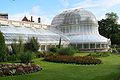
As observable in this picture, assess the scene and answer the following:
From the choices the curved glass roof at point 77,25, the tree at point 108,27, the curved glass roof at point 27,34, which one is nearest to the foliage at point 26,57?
the curved glass roof at point 27,34

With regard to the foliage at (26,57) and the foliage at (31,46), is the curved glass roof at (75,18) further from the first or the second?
the foliage at (26,57)

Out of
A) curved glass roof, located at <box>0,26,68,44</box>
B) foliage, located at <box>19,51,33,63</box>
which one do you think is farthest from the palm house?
foliage, located at <box>19,51,33,63</box>

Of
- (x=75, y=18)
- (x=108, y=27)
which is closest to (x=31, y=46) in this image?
(x=75, y=18)

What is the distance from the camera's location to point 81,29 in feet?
188

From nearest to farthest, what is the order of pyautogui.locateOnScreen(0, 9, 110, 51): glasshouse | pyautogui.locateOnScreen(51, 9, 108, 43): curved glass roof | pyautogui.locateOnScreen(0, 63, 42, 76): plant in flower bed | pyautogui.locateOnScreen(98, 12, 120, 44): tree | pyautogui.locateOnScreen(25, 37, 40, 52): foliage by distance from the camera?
pyautogui.locateOnScreen(0, 63, 42, 76): plant in flower bed
pyautogui.locateOnScreen(25, 37, 40, 52): foliage
pyautogui.locateOnScreen(0, 9, 110, 51): glasshouse
pyautogui.locateOnScreen(51, 9, 108, 43): curved glass roof
pyautogui.locateOnScreen(98, 12, 120, 44): tree

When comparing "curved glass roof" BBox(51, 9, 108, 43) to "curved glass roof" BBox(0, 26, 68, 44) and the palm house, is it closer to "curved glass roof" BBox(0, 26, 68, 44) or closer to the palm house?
the palm house

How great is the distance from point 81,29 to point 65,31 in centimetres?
354

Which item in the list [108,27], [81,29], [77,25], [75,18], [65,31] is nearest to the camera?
[81,29]

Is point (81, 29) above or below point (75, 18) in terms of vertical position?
below

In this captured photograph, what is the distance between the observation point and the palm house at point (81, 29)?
172 ft

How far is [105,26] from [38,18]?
21.5 metres

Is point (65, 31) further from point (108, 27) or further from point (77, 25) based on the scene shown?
point (108, 27)

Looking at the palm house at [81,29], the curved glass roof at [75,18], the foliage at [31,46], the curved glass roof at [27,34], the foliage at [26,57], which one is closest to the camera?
the foliage at [26,57]

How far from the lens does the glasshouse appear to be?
145 feet
